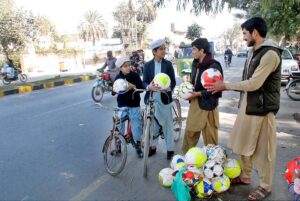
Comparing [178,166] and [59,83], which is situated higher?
[178,166]

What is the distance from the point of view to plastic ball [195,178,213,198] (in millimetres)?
3244

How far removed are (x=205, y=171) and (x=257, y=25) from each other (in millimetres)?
1577

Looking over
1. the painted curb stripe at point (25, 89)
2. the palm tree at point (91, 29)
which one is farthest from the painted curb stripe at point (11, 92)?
the palm tree at point (91, 29)

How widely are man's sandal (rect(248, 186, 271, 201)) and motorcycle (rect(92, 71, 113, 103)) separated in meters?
7.25

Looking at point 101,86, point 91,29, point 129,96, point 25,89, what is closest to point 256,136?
point 129,96

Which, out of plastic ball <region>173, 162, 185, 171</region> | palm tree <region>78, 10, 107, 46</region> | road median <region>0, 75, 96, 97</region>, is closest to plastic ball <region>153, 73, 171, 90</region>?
plastic ball <region>173, 162, 185, 171</region>

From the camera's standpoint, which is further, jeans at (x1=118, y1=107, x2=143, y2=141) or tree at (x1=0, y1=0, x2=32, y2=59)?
tree at (x1=0, y1=0, x2=32, y2=59)

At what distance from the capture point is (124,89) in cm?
396

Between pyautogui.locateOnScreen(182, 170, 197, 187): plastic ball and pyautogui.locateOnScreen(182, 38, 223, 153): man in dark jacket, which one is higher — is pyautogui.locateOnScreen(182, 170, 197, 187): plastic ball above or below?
below

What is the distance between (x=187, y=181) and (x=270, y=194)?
918 millimetres

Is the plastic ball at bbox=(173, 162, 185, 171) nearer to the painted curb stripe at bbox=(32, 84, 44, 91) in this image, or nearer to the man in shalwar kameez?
the man in shalwar kameez

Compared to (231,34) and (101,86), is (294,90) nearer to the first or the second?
(101,86)

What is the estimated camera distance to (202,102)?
3777 mm

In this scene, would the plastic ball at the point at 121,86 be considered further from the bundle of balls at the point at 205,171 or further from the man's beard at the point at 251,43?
the man's beard at the point at 251,43
